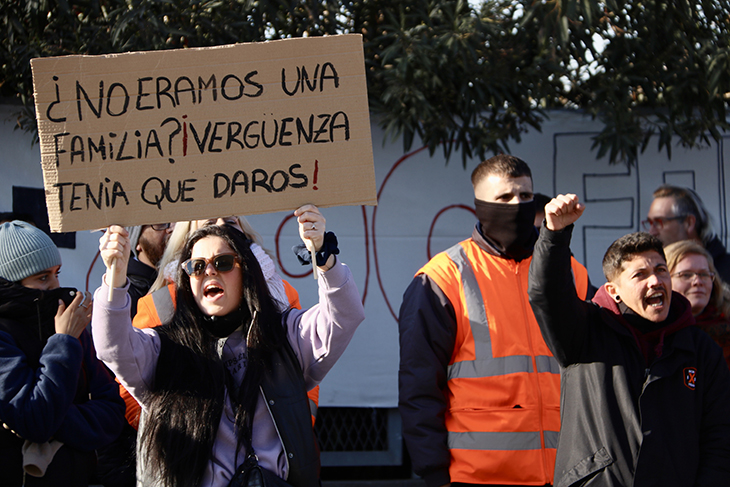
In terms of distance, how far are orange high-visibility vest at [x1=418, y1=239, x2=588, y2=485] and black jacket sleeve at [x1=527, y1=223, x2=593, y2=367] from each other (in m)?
0.23

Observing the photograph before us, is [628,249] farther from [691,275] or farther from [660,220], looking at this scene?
[660,220]

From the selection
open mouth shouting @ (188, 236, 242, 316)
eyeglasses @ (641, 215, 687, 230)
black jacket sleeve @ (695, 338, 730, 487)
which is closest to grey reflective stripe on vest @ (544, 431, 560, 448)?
black jacket sleeve @ (695, 338, 730, 487)

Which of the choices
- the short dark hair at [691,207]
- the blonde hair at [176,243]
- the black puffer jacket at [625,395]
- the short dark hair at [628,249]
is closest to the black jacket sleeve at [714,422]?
the black puffer jacket at [625,395]

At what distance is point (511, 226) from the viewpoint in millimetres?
2713

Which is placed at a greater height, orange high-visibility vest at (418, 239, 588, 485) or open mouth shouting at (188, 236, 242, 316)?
open mouth shouting at (188, 236, 242, 316)

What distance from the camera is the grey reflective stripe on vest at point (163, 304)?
239 cm

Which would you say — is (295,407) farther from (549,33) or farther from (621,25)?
(621,25)

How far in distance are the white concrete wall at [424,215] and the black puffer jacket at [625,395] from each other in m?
1.93

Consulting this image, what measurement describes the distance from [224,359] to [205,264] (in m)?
0.29

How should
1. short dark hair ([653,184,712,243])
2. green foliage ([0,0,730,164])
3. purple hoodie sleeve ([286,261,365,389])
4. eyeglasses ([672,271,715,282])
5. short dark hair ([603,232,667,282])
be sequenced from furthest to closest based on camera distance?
green foliage ([0,0,730,164])
short dark hair ([653,184,712,243])
eyeglasses ([672,271,715,282])
short dark hair ([603,232,667,282])
purple hoodie sleeve ([286,261,365,389])

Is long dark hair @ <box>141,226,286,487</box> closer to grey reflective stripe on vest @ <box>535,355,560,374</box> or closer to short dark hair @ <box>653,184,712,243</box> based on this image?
grey reflective stripe on vest @ <box>535,355,560,374</box>

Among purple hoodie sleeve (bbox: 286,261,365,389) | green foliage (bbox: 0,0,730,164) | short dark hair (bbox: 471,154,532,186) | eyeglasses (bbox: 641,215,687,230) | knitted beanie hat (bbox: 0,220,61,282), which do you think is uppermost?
green foliage (bbox: 0,0,730,164)

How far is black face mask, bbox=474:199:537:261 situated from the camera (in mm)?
2709

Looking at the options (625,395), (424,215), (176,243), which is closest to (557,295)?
(625,395)
